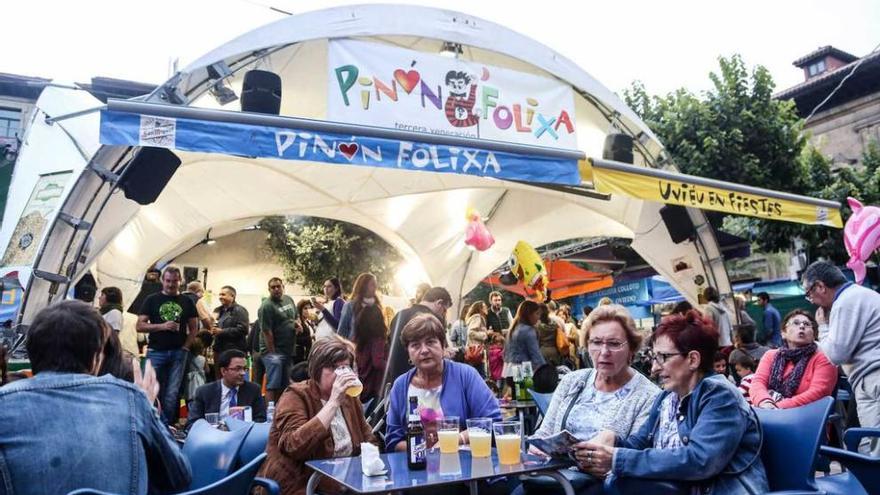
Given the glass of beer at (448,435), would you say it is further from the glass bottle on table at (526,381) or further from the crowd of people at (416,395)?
the glass bottle on table at (526,381)

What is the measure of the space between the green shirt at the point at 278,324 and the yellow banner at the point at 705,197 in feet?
12.8

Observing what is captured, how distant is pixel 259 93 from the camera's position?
5.61 meters

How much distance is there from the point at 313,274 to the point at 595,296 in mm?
8820

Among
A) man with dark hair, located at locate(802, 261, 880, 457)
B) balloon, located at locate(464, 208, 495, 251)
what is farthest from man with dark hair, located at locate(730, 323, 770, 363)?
balloon, located at locate(464, 208, 495, 251)

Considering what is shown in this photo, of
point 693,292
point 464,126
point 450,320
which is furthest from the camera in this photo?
point 450,320

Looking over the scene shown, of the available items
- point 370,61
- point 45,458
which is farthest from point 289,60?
point 45,458

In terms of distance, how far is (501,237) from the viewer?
11.1m

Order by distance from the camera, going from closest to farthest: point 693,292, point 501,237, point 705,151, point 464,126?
point 464,126 < point 693,292 < point 501,237 < point 705,151

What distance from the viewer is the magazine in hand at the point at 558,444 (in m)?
2.45

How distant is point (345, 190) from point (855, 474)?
7547mm

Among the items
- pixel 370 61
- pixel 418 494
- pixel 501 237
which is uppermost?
pixel 370 61

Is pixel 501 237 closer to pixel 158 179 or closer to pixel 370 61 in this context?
pixel 370 61

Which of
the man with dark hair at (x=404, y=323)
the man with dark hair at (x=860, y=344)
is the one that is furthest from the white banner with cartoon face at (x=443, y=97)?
the man with dark hair at (x=860, y=344)

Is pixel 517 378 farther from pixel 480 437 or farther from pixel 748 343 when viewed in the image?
pixel 480 437
